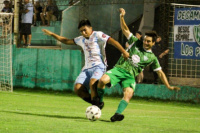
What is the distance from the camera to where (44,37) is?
22.0 meters

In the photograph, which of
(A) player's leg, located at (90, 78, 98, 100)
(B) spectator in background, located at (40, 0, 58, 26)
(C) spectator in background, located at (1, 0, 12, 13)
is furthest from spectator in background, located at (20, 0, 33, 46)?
(A) player's leg, located at (90, 78, 98, 100)

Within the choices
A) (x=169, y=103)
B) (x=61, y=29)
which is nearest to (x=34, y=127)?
(x=169, y=103)

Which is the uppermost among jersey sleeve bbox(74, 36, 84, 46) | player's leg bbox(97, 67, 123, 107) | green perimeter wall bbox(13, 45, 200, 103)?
jersey sleeve bbox(74, 36, 84, 46)

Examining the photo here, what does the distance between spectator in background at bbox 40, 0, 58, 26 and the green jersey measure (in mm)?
11017

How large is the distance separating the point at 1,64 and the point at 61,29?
2784mm

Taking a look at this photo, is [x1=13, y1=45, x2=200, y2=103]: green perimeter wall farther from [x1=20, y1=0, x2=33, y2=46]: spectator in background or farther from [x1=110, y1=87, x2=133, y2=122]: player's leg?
[x1=110, y1=87, x2=133, y2=122]: player's leg

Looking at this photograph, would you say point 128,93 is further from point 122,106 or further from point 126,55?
point 126,55

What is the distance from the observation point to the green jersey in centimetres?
1070

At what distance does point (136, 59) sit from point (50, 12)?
1147cm

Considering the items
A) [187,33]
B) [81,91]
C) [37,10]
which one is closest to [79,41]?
[81,91]

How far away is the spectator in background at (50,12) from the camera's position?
70.8 feet

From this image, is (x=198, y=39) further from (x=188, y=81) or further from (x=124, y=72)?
(x=124, y=72)

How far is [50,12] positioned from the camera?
21734mm

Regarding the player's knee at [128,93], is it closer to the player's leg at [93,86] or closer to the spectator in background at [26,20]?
the player's leg at [93,86]
